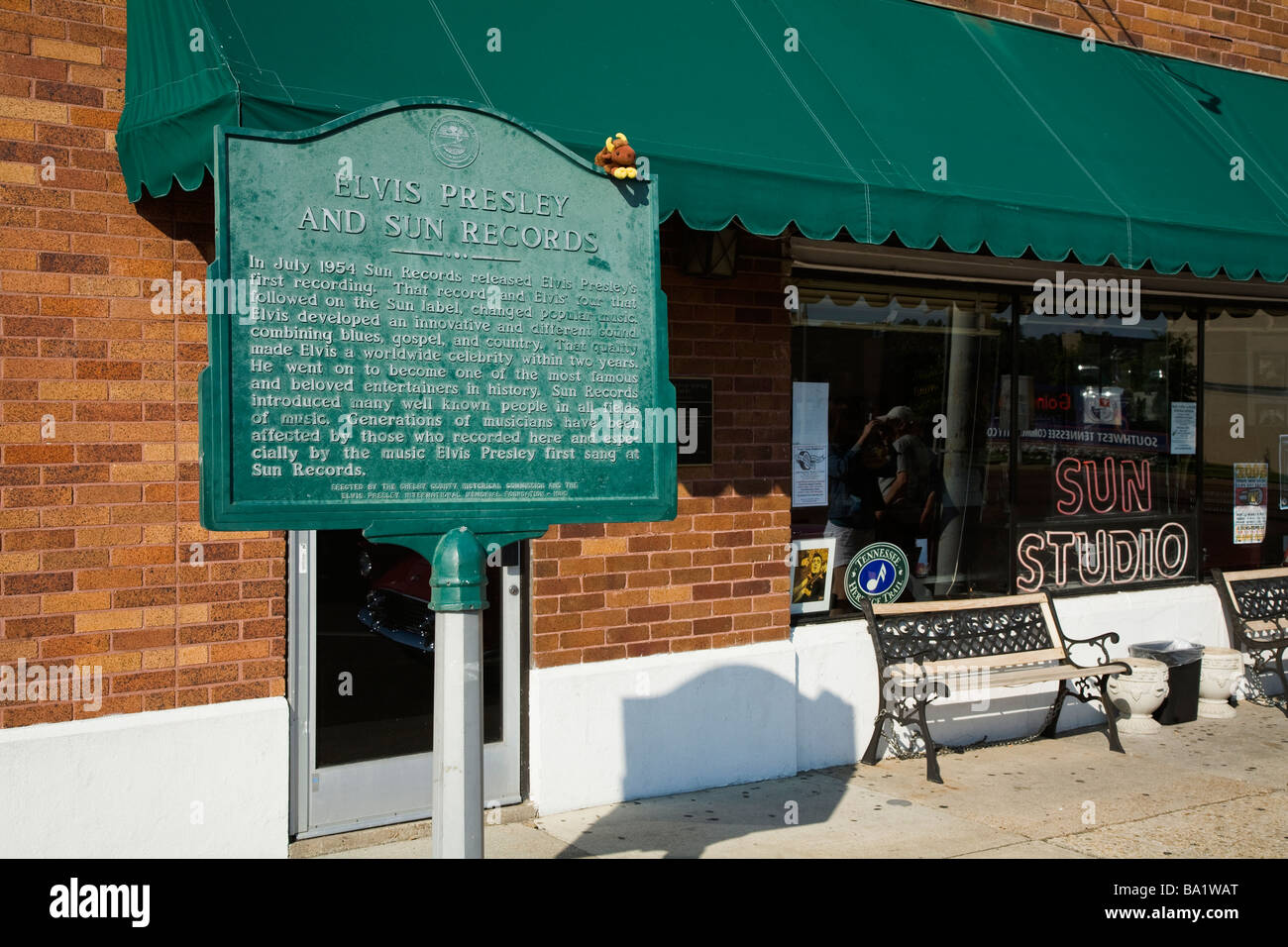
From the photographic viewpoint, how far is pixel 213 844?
4.98 m

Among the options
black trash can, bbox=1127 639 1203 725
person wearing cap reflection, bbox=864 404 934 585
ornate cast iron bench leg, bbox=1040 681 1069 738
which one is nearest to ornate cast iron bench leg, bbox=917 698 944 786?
person wearing cap reflection, bbox=864 404 934 585

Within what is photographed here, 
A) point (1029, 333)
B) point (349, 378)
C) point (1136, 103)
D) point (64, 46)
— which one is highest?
point (1136, 103)

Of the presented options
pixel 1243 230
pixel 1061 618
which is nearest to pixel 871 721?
pixel 1061 618

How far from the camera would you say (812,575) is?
6977 millimetres

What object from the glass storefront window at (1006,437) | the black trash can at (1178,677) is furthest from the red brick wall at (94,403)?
the black trash can at (1178,677)

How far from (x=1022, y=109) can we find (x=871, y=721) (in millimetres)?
3545

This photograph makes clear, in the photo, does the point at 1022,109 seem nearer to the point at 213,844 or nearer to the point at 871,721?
the point at 871,721

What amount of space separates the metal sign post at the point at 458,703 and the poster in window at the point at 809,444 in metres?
3.89

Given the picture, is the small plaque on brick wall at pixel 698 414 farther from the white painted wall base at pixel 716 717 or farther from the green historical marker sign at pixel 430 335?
the green historical marker sign at pixel 430 335

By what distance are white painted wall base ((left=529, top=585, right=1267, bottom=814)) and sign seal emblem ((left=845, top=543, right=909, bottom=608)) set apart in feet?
0.85

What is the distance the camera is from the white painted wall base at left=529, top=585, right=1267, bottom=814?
19.3 feet

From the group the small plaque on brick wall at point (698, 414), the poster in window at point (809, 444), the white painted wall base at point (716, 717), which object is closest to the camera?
the white painted wall base at point (716, 717)

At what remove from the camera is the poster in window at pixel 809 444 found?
270 inches

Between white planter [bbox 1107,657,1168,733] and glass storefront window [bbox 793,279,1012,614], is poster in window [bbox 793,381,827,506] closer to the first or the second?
glass storefront window [bbox 793,279,1012,614]
